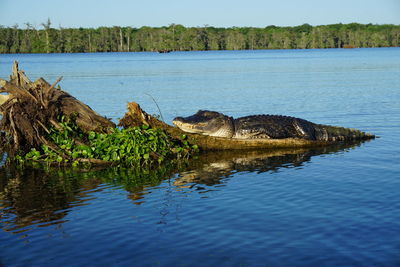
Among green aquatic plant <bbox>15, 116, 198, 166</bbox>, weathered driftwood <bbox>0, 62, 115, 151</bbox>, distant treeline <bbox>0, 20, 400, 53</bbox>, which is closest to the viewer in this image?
green aquatic plant <bbox>15, 116, 198, 166</bbox>

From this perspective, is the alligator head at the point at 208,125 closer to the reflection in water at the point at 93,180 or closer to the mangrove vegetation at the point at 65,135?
the mangrove vegetation at the point at 65,135

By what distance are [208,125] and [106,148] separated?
303 cm

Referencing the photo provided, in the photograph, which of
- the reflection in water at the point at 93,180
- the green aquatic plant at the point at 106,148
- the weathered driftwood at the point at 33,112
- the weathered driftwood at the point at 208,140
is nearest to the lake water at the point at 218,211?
the reflection in water at the point at 93,180

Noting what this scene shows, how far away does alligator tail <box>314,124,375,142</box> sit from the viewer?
631 inches

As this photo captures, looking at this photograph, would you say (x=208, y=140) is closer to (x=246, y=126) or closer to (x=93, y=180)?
(x=246, y=126)

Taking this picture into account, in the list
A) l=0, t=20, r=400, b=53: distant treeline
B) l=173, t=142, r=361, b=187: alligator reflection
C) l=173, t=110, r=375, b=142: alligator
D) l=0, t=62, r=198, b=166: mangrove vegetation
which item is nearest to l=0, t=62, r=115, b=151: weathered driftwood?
l=0, t=62, r=198, b=166: mangrove vegetation

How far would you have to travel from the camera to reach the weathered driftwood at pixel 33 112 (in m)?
14.3

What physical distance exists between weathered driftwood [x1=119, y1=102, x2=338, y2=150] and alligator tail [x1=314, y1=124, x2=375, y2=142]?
1.70 ft

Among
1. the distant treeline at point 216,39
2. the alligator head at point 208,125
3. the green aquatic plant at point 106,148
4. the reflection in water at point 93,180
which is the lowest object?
the reflection in water at point 93,180

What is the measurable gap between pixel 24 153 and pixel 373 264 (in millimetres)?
10371

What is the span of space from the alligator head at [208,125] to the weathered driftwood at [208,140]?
0.50 feet

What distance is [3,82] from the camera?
14.4 m

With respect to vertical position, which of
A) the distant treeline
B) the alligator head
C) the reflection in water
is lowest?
the reflection in water

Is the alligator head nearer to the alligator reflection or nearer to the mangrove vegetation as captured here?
the mangrove vegetation
